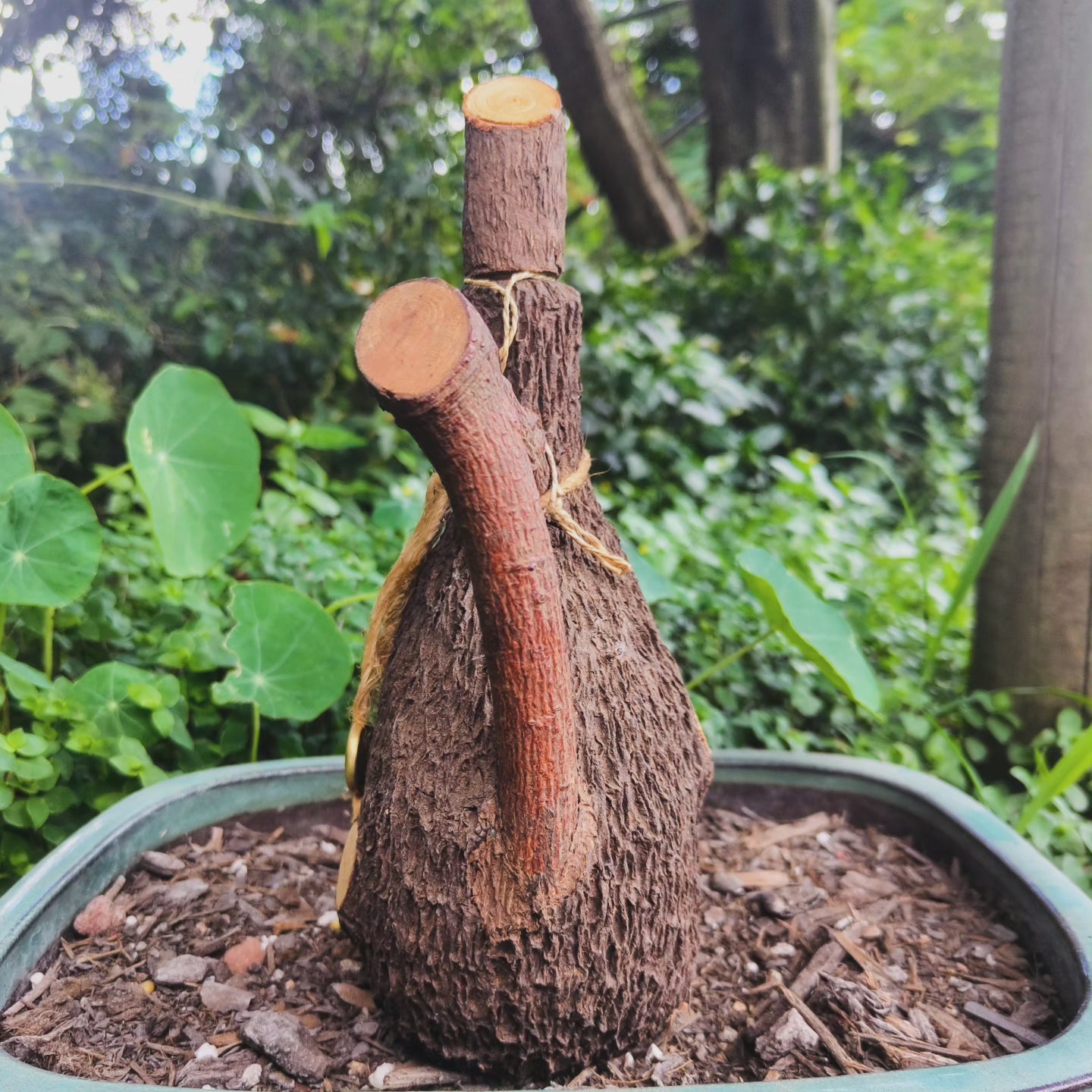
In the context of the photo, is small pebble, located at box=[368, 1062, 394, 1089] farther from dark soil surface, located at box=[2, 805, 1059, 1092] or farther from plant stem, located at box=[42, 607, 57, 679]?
plant stem, located at box=[42, 607, 57, 679]

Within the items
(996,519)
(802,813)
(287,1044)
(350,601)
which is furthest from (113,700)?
(996,519)

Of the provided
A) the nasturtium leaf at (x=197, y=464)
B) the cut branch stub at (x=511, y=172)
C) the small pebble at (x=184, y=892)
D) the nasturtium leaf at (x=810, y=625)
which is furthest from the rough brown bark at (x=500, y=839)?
the nasturtium leaf at (x=197, y=464)

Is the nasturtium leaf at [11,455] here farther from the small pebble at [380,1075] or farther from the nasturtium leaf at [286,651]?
the small pebble at [380,1075]

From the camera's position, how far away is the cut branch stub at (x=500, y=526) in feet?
2.03

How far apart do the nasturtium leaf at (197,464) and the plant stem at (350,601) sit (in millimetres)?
192

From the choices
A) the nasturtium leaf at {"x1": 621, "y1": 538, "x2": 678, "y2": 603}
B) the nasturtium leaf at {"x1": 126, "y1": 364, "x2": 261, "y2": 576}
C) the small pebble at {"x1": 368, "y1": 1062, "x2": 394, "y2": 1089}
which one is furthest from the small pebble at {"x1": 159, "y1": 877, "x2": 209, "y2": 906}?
the nasturtium leaf at {"x1": 621, "y1": 538, "x2": 678, "y2": 603}

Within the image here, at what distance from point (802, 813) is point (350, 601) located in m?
0.84

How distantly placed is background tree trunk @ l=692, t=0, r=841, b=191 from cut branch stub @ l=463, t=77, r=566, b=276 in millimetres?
3592

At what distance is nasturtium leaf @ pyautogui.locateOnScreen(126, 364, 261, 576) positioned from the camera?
139cm

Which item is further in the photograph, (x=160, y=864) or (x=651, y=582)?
(x=651, y=582)

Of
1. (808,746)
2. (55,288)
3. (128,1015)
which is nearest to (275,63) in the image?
(55,288)

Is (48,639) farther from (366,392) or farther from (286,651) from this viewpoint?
(366,392)

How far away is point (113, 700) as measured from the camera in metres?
1.27

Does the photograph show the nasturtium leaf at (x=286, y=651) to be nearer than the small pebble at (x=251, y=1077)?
No
